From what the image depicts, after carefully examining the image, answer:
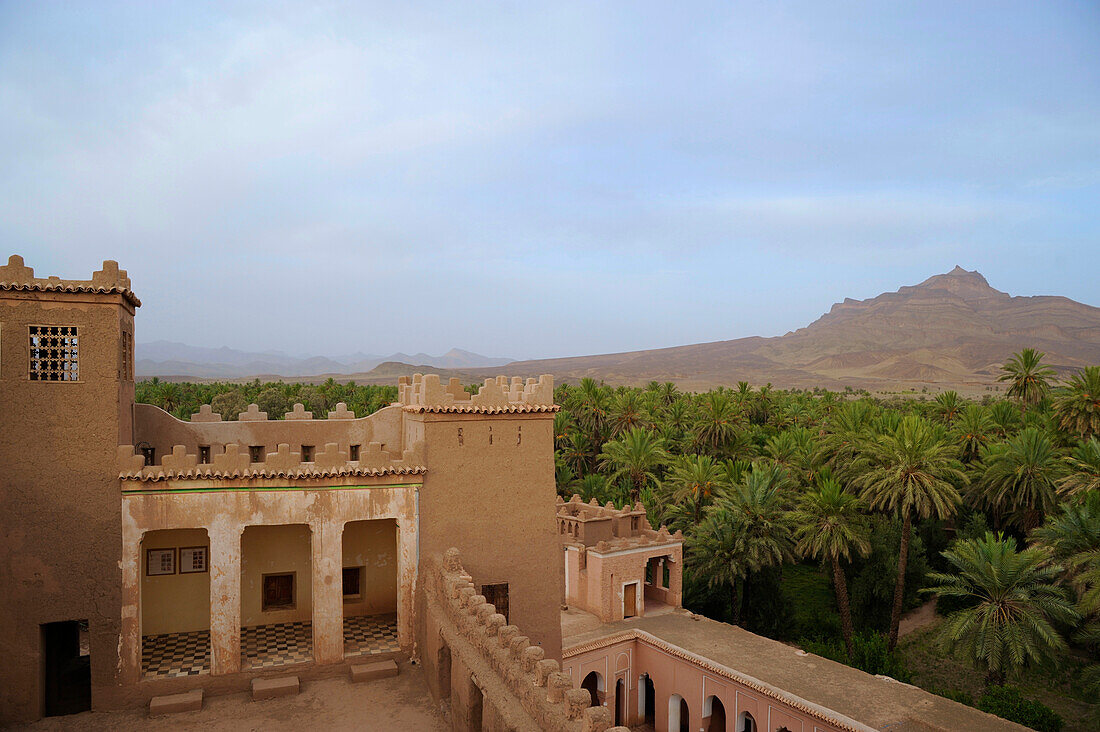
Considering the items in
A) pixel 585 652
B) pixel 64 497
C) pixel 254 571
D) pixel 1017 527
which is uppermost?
pixel 64 497

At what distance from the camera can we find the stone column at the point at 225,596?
535 inches

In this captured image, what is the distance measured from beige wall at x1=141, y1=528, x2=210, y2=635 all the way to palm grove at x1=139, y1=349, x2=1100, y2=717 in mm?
20156

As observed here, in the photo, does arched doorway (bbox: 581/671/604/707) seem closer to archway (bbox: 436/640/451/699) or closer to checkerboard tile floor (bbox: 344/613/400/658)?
checkerboard tile floor (bbox: 344/613/400/658)

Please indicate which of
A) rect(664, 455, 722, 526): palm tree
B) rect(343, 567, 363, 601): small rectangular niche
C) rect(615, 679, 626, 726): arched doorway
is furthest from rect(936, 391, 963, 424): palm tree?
rect(343, 567, 363, 601): small rectangular niche

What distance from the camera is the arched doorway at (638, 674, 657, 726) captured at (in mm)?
26828

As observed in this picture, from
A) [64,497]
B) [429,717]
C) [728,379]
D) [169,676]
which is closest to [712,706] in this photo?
[429,717]

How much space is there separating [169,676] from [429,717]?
5201mm

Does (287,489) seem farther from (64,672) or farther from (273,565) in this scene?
(64,672)

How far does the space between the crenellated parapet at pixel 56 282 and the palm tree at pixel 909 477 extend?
27.6 m

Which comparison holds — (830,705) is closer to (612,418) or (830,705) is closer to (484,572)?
(484,572)

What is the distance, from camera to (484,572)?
1539cm

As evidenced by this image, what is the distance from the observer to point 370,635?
16219 mm

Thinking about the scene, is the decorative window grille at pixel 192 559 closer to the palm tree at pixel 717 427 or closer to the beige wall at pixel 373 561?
the beige wall at pixel 373 561

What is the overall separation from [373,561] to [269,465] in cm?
477
